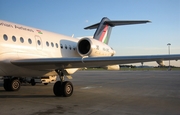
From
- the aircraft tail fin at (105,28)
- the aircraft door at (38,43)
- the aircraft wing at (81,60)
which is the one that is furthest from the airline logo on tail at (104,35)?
the aircraft wing at (81,60)

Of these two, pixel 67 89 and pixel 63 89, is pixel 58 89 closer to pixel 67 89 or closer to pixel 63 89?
pixel 63 89

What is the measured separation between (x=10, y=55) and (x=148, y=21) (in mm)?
9641

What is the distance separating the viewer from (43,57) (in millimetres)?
9938

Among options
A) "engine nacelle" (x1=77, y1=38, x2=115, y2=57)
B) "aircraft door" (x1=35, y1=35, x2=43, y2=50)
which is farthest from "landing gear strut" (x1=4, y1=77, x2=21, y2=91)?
"engine nacelle" (x1=77, y1=38, x2=115, y2=57)

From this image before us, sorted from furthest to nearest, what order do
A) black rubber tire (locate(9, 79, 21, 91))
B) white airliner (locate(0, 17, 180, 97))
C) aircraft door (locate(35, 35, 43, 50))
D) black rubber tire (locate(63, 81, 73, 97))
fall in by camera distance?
black rubber tire (locate(9, 79, 21, 91)) → aircraft door (locate(35, 35, 43, 50)) → black rubber tire (locate(63, 81, 73, 97)) → white airliner (locate(0, 17, 180, 97))

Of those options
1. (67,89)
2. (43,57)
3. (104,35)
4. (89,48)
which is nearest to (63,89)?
(67,89)

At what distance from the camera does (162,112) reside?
639 centimetres

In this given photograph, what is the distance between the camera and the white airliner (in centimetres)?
833

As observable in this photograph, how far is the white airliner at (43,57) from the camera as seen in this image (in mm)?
8327

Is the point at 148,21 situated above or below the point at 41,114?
above

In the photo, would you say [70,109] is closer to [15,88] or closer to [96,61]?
[96,61]

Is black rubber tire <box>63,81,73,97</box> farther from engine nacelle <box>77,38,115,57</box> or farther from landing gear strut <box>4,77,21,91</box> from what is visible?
landing gear strut <box>4,77,21,91</box>

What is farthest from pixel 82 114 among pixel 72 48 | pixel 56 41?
pixel 72 48

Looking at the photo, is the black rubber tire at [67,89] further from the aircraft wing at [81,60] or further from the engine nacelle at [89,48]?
the engine nacelle at [89,48]
